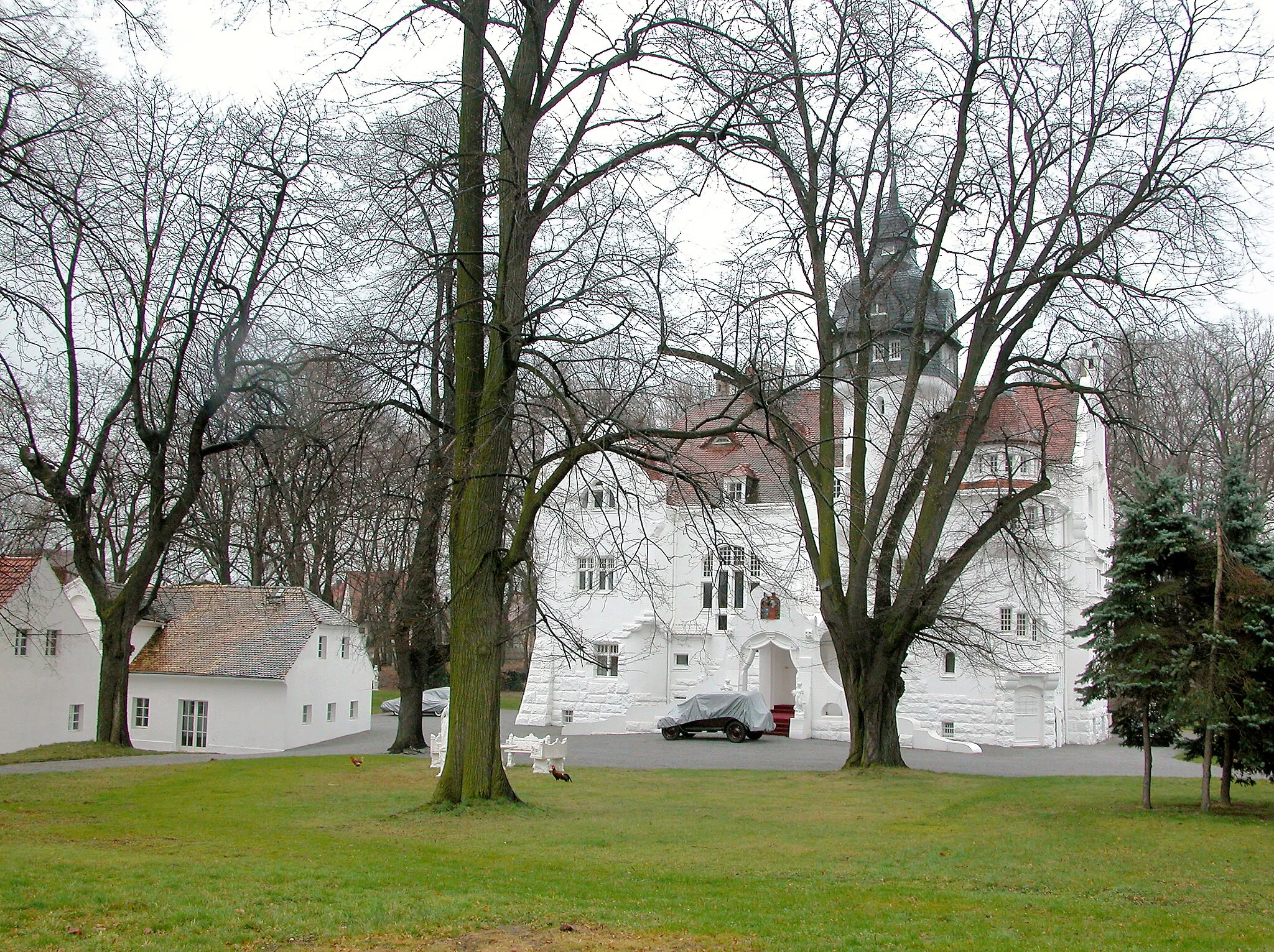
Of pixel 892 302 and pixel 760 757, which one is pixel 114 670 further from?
pixel 892 302

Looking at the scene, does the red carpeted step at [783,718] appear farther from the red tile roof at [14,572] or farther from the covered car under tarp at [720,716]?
the red tile roof at [14,572]

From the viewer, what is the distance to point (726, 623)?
41.0 meters

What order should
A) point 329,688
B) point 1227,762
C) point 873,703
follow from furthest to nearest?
point 329,688 < point 873,703 < point 1227,762

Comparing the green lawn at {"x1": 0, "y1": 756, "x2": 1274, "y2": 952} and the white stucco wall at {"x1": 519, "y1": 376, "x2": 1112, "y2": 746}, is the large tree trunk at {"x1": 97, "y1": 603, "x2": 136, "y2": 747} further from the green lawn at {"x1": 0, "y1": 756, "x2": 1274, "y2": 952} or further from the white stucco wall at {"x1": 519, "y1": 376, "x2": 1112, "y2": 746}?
the white stucco wall at {"x1": 519, "y1": 376, "x2": 1112, "y2": 746}

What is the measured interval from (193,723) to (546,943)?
34524 millimetres

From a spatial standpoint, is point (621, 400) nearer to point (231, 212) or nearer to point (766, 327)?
point (766, 327)

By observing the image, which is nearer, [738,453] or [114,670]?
[114,670]

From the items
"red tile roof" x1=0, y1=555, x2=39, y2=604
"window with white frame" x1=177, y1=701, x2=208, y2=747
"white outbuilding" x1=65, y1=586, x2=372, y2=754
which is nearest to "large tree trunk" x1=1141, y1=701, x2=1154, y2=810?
"white outbuilding" x1=65, y1=586, x2=372, y2=754

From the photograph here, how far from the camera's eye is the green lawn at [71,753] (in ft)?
80.3

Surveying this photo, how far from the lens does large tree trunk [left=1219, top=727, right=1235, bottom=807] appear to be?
Answer: 1634 cm

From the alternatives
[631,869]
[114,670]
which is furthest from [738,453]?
[631,869]

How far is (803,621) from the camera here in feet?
127

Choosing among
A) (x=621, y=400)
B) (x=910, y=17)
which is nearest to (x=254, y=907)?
(x=621, y=400)

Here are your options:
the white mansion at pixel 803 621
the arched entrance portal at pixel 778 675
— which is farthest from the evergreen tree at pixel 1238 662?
the arched entrance portal at pixel 778 675
